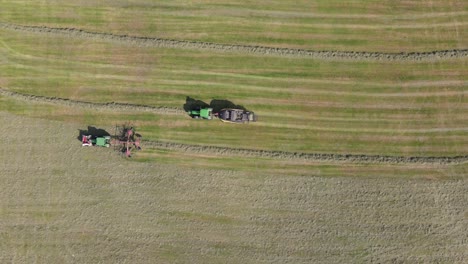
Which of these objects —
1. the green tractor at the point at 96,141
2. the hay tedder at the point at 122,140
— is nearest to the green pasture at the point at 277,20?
the hay tedder at the point at 122,140

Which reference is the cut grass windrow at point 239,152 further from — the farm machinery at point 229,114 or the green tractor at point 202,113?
the farm machinery at point 229,114

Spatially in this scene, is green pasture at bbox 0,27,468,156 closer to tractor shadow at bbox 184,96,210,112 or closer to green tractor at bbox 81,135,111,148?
tractor shadow at bbox 184,96,210,112

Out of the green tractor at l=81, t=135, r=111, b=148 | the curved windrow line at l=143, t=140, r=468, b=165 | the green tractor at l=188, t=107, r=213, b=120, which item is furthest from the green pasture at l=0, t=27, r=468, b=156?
the green tractor at l=81, t=135, r=111, b=148

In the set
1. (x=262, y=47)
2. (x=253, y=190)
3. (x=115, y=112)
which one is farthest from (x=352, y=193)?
(x=115, y=112)

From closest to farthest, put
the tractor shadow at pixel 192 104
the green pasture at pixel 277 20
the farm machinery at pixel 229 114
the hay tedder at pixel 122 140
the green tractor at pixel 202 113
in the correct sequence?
the farm machinery at pixel 229 114 → the green tractor at pixel 202 113 → the hay tedder at pixel 122 140 → the green pasture at pixel 277 20 → the tractor shadow at pixel 192 104

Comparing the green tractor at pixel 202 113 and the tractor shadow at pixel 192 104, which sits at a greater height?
the tractor shadow at pixel 192 104

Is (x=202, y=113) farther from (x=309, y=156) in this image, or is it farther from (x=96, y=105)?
(x=309, y=156)

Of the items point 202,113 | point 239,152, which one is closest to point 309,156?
point 239,152
